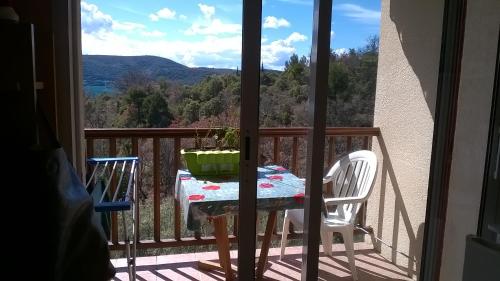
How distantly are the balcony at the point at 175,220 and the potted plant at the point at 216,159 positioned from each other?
0.26m

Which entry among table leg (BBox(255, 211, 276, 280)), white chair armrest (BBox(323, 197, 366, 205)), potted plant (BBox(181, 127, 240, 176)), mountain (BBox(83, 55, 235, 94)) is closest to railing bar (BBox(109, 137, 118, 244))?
mountain (BBox(83, 55, 235, 94))

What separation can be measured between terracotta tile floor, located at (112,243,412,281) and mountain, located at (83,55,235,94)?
1.20 m

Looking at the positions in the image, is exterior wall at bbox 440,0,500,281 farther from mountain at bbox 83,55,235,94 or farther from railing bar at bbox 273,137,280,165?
mountain at bbox 83,55,235,94

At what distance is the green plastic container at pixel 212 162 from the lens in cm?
251

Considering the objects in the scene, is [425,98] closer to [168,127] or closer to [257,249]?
[257,249]

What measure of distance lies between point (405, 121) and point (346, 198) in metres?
0.53

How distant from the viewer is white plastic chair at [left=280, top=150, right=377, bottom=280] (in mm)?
2037

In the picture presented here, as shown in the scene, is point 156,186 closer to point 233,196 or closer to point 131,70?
point 131,70

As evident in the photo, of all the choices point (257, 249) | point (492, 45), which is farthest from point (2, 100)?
point (492, 45)

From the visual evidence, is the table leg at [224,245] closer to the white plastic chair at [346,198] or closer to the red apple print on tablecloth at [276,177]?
the white plastic chair at [346,198]

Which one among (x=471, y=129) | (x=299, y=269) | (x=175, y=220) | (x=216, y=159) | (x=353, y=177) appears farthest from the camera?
(x=175, y=220)

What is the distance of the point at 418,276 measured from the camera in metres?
2.18

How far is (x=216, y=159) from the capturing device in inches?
98.8

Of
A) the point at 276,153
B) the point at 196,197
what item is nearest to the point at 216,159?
the point at 196,197
